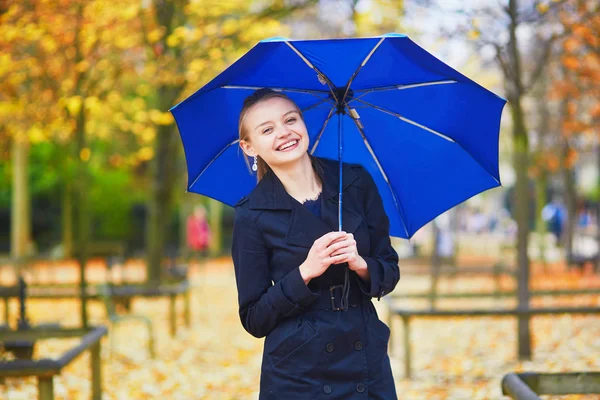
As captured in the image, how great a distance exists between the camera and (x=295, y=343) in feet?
8.96

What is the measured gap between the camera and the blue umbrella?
10.4 feet

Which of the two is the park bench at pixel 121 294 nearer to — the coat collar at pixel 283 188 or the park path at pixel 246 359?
the park path at pixel 246 359

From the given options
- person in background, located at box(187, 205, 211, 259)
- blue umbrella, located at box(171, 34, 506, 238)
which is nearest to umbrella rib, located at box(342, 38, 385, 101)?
blue umbrella, located at box(171, 34, 506, 238)

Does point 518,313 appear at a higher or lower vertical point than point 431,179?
lower

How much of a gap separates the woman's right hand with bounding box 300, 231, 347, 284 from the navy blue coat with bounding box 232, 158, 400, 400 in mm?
36

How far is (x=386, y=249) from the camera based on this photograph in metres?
2.92

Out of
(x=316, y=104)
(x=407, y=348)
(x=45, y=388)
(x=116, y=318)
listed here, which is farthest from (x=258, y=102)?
(x=116, y=318)

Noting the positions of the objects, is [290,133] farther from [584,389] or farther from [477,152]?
[584,389]

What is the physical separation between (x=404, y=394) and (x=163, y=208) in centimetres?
844

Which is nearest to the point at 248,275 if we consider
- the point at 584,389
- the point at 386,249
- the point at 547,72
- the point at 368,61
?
the point at 386,249

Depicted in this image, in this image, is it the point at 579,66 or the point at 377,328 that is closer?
the point at 377,328

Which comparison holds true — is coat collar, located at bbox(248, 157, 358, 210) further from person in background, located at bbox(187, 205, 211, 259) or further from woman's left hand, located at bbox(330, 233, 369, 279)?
person in background, located at bbox(187, 205, 211, 259)

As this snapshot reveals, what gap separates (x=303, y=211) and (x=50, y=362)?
99.8 inches

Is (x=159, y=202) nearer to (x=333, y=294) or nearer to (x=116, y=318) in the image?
(x=116, y=318)
